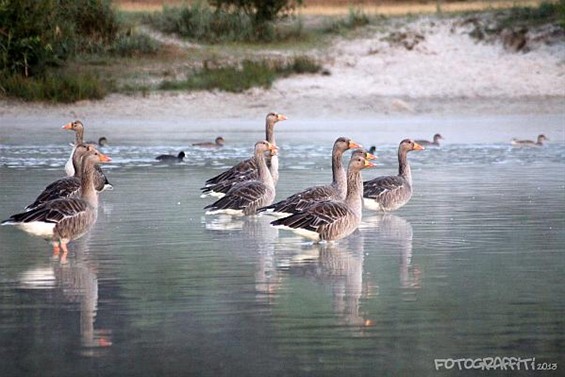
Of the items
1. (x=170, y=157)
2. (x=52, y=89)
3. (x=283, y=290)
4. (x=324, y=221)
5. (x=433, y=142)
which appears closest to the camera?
(x=283, y=290)

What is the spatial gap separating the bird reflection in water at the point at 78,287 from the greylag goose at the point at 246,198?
269cm

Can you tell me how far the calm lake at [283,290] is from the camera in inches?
311

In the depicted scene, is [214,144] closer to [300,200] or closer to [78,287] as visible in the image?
[300,200]

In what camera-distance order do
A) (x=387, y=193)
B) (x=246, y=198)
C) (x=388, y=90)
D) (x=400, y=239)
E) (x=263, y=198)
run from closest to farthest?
1. (x=400, y=239)
2. (x=246, y=198)
3. (x=263, y=198)
4. (x=387, y=193)
5. (x=388, y=90)

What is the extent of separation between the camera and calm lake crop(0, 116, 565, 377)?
7.90 m

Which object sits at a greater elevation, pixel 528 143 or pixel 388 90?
pixel 388 90

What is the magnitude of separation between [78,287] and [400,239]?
3.73m

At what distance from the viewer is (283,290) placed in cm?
993

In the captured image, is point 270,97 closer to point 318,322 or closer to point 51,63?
point 51,63

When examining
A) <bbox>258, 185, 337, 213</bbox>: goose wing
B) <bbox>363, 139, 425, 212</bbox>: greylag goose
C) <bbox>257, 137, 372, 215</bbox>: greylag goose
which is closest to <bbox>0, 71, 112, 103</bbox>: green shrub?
<bbox>363, 139, 425, 212</bbox>: greylag goose

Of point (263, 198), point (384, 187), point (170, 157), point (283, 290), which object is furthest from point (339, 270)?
point (170, 157)

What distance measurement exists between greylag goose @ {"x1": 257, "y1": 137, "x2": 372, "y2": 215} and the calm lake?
0.32 meters

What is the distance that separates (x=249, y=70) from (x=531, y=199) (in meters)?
19.0

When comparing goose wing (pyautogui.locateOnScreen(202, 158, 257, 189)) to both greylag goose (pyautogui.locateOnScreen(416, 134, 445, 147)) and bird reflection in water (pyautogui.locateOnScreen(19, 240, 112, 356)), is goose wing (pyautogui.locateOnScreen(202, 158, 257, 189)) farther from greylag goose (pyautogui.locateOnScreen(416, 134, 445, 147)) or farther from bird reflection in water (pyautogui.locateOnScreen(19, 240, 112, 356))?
greylag goose (pyautogui.locateOnScreen(416, 134, 445, 147))
